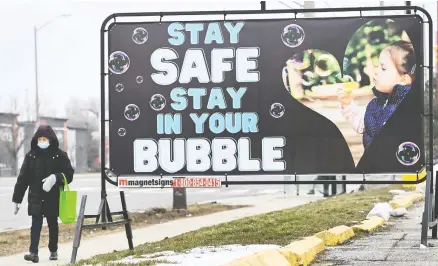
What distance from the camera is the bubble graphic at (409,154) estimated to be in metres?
10.8

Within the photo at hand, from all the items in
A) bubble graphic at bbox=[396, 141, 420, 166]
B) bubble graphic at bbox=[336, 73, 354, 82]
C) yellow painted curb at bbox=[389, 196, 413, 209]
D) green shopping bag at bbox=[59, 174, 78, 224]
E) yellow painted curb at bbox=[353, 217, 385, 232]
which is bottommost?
yellow painted curb at bbox=[389, 196, 413, 209]

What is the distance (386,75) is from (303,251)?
276cm

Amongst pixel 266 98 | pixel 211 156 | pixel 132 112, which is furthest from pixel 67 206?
pixel 266 98

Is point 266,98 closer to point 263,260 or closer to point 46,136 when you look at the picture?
point 46,136

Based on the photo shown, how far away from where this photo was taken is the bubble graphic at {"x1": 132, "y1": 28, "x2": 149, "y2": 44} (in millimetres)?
11023

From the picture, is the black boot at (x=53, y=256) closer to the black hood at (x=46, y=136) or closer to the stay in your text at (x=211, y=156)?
the black hood at (x=46, y=136)

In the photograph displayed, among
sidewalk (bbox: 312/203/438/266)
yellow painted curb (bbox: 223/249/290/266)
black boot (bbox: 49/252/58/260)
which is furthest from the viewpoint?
black boot (bbox: 49/252/58/260)

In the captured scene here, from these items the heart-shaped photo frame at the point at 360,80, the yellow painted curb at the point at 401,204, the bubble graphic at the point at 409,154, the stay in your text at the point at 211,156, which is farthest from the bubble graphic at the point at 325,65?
the yellow painted curb at the point at 401,204

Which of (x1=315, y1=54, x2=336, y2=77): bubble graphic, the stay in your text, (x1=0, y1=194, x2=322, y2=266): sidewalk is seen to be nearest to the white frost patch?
the stay in your text

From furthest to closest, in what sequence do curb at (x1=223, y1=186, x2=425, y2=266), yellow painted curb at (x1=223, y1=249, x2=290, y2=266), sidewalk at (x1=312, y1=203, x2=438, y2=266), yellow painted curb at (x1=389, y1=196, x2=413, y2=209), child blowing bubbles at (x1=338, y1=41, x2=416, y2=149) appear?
yellow painted curb at (x1=389, y1=196, x2=413, y2=209) < child blowing bubbles at (x1=338, y1=41, x2=416, y2=149) < sidewalk at (x1=312, y1=203, x2=438, y2=266) < curb at (x1=223, y1=186, x2=425, y2=266) < yellow painted curb at (x1=223, y1=249, x2=290, y2=266)

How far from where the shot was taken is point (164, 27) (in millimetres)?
11016

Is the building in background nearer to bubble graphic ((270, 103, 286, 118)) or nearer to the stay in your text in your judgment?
the stay in your text

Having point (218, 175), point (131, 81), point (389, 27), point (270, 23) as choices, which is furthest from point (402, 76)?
Answer: point (131, 81)

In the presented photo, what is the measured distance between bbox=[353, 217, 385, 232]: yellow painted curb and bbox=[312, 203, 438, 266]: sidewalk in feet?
0.84
